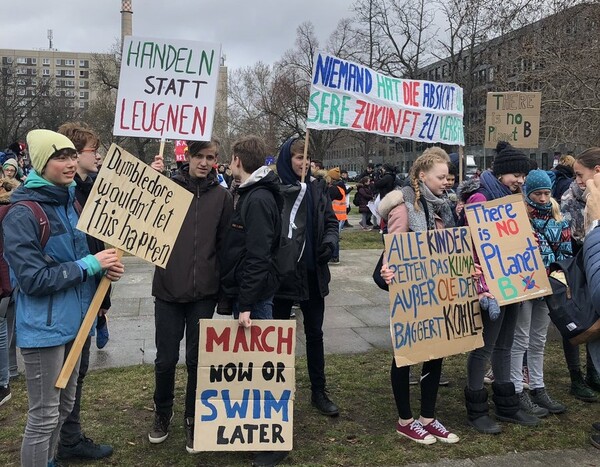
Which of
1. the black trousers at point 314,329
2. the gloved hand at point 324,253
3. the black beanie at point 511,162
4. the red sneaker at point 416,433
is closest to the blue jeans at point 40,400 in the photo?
the black trousers at point 314,329

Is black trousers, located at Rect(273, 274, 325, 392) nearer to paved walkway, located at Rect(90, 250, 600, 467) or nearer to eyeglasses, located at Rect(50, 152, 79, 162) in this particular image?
paved walkway, located at Rect(90, 250, 600, 467)

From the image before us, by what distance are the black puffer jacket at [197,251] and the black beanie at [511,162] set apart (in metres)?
2.20

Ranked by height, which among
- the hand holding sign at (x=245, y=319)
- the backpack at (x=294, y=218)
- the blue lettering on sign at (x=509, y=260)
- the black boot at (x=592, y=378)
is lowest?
the black boot at (x=592, y=378)

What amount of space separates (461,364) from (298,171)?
8.92 ft

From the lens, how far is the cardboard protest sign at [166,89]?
3850mm

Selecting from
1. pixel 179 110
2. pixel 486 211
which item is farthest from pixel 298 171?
pixel 486 211

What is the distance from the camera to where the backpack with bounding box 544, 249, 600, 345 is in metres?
3.29

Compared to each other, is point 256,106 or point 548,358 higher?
point 256,106

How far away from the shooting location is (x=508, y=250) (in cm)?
421

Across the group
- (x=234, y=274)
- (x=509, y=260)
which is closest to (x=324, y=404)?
(x=234, y=274)

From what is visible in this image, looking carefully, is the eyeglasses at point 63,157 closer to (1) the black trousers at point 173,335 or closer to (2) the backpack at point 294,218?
(1) the black trousers at point 173,335

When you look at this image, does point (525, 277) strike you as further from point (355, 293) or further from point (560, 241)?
point (355, 293)

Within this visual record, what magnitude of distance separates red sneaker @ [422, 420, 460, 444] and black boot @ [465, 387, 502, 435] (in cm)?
29

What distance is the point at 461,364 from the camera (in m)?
5.61
